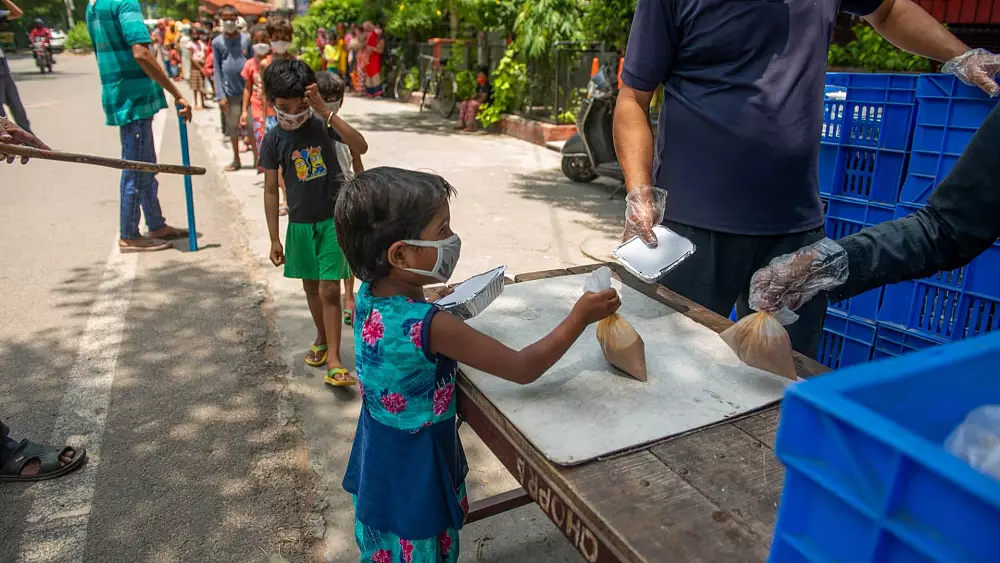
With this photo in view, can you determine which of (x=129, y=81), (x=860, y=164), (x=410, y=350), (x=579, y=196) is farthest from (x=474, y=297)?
(x=579, y=196)

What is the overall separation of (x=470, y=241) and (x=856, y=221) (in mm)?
3434

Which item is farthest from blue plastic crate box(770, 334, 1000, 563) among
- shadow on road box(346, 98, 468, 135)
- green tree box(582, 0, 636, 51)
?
shadow on road box(346, 98, 468, 135)

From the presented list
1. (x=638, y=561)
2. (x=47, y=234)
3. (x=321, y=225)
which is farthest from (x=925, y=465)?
(x=47, y=234)

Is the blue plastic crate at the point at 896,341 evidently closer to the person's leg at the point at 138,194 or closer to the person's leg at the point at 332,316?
the person's leg at the point at 332,316

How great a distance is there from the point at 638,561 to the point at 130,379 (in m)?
3.30

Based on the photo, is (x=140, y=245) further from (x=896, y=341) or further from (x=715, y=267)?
(x=896, y=341)

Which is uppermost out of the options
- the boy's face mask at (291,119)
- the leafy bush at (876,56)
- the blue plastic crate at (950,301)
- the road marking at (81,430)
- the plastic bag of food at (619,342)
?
the leafy bush at (876,56)

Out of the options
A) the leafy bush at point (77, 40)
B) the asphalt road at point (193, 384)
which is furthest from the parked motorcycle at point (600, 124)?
the leafy bush at point (77, 40)

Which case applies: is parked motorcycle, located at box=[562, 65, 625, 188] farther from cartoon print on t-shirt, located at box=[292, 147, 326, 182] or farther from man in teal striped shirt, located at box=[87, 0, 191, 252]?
cartoon print on t-shirt, located at box=[292, 147, 326, 182]

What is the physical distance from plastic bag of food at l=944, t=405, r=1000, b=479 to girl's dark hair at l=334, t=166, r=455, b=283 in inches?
44.1

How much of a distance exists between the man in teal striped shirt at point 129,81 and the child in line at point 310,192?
222 centimetres

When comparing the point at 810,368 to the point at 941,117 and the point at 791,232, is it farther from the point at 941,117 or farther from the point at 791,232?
the point at 941,117

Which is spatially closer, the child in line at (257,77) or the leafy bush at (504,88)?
the child in line at (257,77)

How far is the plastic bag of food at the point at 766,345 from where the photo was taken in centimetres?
153
